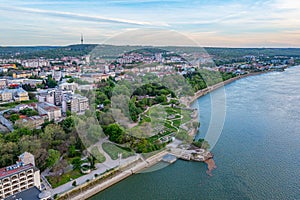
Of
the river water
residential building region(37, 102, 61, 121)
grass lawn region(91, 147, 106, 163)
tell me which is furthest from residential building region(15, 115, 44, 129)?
the river water

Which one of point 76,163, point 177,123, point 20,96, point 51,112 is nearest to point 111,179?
point 76,163

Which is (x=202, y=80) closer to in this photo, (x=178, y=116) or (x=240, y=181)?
(x=178, y=116)

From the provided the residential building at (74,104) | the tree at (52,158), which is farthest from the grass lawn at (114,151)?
the residential building at (74,104)

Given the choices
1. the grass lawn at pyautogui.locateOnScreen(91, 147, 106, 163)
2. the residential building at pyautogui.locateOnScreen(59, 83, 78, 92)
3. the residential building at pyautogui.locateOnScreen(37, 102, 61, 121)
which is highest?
the residential building at pyautogui.locateOnScreen(59, 83, 78, 92)

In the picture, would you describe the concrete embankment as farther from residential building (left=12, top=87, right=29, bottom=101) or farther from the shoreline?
residential building (left=12, top=87, right=29, bottom=101)

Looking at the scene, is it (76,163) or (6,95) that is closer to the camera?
(76,163)

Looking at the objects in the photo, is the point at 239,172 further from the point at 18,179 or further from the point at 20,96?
the point at 20,96

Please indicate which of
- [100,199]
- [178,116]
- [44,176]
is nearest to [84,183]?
[100,199]
